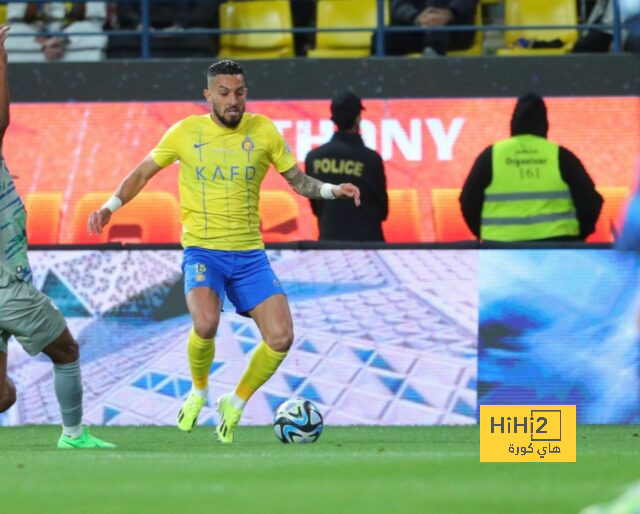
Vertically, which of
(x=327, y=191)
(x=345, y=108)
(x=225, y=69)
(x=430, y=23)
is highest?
(x=225, y=69)

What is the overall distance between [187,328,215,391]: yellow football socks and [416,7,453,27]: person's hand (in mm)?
5973

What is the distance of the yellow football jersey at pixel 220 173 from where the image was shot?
9.56 meters

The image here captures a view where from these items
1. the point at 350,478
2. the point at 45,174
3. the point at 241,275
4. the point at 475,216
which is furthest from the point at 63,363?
the point at 45,174

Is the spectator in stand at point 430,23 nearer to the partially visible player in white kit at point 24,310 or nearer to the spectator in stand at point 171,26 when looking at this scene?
the spectator in stand at point 171,26

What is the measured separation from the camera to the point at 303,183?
32.0ft

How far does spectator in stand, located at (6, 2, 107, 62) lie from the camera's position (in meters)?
15.3

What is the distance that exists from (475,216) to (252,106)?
3.44m

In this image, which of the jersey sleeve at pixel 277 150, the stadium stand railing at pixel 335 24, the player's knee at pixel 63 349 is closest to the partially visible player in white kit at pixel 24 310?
the player's knee at pixel 63 349

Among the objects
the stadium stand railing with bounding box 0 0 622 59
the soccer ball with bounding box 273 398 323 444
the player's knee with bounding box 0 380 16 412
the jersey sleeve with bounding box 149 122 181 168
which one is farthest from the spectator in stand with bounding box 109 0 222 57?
the player's knee with bounding box 0 380 16 412

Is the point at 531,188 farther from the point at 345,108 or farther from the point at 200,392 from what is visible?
the point at 200,392

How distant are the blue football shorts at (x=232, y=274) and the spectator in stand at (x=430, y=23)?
228 inches

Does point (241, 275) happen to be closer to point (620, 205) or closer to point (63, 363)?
point (63, 363)

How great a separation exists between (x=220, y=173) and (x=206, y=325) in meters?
0.89

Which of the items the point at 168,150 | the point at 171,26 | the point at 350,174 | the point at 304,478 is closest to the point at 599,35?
the point at 171,26
